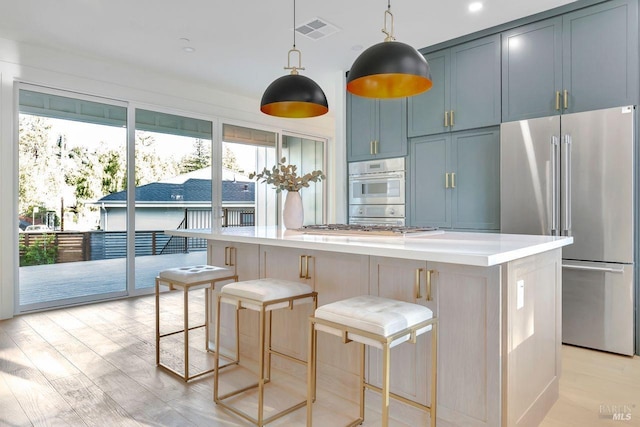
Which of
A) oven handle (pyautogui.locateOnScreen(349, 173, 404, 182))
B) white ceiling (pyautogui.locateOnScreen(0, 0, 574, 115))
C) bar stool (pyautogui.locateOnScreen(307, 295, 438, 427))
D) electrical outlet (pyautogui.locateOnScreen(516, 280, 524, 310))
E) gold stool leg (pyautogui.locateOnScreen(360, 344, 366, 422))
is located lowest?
gold stool leg (pyautogui.locateOnScreen(360, 344, 366, 422))

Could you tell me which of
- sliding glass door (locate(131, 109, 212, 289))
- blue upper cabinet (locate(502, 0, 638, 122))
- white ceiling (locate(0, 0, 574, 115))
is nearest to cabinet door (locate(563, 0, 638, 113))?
blue upper cabinet (locate(502, 0, 638, 122))

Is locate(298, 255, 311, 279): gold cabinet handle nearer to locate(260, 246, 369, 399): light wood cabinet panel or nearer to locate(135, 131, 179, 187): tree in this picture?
locate(260, 246, 369, 399): light wood cabinet panel

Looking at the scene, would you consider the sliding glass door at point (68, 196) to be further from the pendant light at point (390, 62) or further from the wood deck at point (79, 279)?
the pendant light at point (390, 62)

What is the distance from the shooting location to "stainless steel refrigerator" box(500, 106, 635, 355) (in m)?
2.91

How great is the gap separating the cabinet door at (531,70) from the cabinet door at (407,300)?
7.55 ft

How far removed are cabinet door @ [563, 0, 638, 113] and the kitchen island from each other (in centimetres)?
167

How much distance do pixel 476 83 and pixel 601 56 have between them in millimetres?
972

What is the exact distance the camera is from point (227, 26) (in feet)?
11.9

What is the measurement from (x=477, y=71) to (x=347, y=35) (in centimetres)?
127

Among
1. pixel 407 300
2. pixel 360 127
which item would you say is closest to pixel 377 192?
pixel 360 127

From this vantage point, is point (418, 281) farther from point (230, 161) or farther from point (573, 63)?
point (230, 161)

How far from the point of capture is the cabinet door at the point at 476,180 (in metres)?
3.65

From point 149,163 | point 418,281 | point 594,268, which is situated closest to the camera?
point 418,281

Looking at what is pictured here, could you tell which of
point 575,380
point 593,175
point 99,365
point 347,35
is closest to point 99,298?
point 99,365
